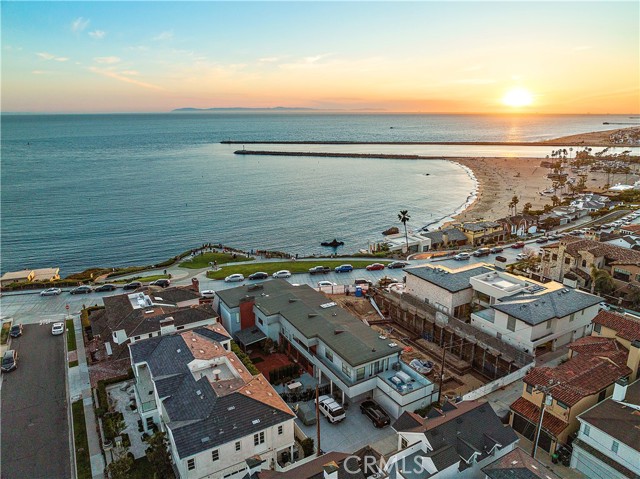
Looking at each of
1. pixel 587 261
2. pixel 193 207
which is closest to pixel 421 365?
pixel 587 261

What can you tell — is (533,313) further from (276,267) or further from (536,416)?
(276,267)

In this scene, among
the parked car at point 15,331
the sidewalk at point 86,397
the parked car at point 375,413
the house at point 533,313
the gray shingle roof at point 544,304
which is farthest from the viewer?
the parked car at point 15,331

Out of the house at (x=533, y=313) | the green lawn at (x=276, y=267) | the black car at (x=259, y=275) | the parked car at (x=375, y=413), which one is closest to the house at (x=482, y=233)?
the green lawn at (x=276, y=267)

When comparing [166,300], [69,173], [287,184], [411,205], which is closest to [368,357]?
[166,300]

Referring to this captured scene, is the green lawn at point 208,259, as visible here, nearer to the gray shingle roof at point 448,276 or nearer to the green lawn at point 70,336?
the green lawn at point 70,336

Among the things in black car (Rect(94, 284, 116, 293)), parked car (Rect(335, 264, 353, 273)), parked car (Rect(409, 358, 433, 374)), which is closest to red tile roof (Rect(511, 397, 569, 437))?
parked car (Rect(409, 358, 433, 374))

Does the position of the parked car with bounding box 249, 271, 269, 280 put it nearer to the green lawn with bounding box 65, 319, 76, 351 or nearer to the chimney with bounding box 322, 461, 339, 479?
the green lawn with bounding box 65, 319, 76, 351

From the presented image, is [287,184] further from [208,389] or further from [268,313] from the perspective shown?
[208,389]
